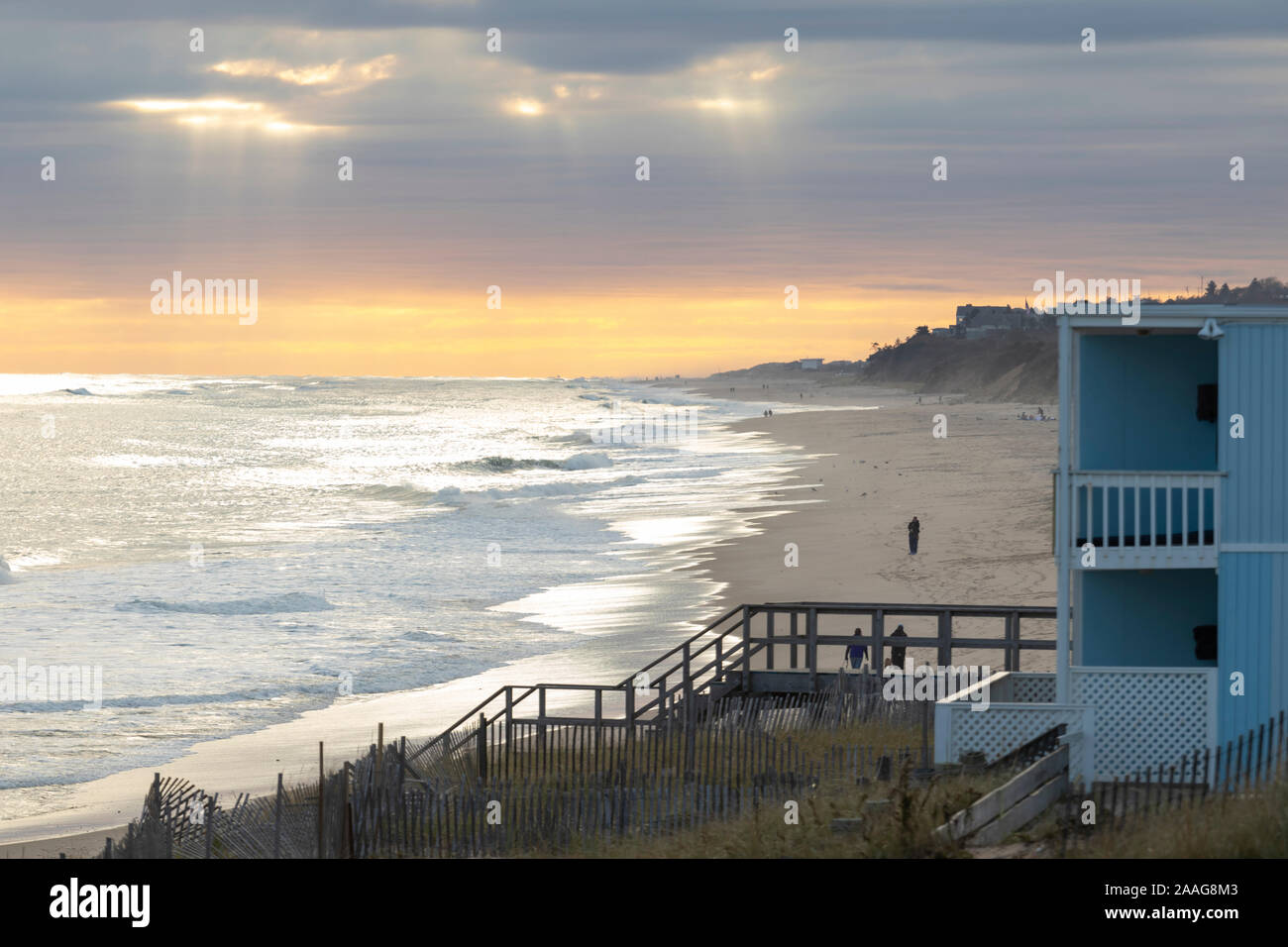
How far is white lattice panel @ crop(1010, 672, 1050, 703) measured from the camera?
19.5 metres

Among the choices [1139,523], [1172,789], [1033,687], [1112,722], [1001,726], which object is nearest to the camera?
[1172,789]

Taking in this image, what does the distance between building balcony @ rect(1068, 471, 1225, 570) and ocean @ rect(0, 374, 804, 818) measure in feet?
50.8

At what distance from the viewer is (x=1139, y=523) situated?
17.7m

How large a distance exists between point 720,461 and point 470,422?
9481 centimetres

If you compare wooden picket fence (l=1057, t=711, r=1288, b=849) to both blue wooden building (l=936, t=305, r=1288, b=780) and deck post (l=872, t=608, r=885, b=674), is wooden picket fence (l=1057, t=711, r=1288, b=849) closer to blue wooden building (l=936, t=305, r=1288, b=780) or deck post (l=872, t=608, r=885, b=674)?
blue wooden building (l=936, t=305, r=1288, b=780)

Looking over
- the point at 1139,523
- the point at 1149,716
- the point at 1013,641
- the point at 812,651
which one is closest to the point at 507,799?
the point at 1149,716

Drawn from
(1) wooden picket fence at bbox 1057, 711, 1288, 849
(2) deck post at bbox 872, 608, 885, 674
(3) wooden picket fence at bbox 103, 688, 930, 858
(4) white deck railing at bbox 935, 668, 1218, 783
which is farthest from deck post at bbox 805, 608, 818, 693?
(1) wooden picket fence at bbox 1057, 711, 1288, 849

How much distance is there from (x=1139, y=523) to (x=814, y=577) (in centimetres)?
2353

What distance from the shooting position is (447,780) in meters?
19.2

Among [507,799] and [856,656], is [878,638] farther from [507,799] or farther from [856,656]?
[507,799]

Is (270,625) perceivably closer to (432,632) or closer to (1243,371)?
(432,632)

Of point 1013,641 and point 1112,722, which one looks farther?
point 1013,641
